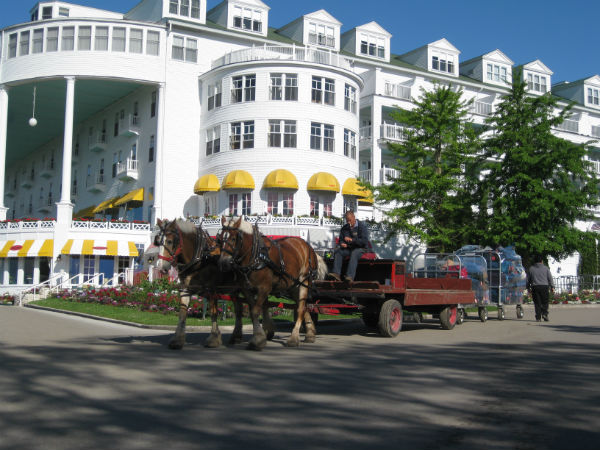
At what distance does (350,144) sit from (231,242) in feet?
95.8

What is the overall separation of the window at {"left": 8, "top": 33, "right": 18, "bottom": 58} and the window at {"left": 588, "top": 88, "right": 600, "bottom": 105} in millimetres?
50814

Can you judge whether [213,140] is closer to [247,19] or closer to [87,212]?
[247,19]

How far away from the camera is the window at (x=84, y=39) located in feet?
125

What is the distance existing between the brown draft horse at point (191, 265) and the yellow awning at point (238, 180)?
23897mm

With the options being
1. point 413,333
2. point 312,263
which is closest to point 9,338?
point 312,263

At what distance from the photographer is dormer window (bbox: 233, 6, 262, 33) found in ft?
137

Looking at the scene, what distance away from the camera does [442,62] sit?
49812mm

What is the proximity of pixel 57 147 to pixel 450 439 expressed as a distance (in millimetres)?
56870

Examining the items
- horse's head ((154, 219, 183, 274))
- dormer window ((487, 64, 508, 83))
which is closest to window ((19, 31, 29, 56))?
horse's head ((154, 219, 183, 274))

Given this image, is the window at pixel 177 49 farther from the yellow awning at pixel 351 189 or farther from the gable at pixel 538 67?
the gable at pixel 538 67

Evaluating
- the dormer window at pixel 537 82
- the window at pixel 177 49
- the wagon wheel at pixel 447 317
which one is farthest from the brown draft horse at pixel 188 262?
the dormer window at pixel 537 82

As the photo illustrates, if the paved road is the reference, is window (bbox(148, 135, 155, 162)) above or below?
above

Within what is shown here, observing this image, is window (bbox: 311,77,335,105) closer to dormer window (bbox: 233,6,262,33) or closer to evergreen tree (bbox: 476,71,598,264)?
dormer window (bbox: 233,6,262,33)

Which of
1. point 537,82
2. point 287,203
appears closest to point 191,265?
point 287,203
